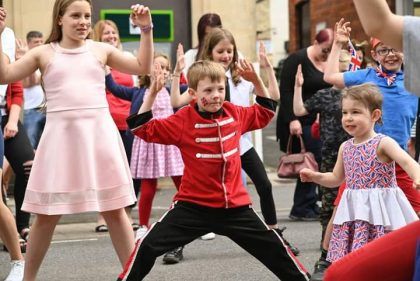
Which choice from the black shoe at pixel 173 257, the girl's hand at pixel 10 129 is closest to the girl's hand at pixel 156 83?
the black shoe at pixel 173 257

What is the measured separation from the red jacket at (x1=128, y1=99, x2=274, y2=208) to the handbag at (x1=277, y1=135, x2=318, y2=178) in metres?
3.53

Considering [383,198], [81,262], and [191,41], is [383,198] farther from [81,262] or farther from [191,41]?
[191,41]

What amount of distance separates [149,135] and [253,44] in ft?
23.6

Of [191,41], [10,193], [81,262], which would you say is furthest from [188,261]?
[191,41]

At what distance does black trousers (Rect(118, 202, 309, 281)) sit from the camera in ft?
16.8

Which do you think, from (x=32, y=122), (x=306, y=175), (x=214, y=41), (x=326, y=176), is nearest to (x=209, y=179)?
(x=306, y=175)

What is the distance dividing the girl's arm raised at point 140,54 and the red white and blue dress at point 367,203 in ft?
4.28

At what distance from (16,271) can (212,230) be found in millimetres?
1772

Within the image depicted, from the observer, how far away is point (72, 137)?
18.7 ft

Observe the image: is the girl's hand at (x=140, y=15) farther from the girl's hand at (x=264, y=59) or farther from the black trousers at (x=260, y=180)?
the black trousers at (x=260, y=180)

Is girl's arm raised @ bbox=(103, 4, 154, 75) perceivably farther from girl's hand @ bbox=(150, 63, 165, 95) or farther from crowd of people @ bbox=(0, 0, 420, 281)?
girl's hand @ bbox=(150, 63, 165, 95)

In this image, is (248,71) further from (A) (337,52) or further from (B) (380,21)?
(B) (380,21)

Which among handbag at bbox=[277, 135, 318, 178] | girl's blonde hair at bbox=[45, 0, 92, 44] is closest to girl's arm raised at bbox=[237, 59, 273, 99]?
girl's blonde hair at bbox=[45, 0, 92, 44]

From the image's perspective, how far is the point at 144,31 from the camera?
5695 mm
